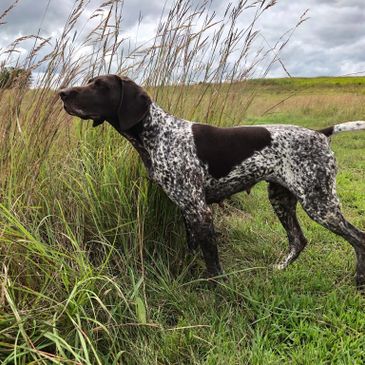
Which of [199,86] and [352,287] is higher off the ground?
[199,86]

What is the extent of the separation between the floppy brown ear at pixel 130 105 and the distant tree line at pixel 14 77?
73cm

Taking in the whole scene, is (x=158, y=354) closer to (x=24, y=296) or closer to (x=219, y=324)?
(x=219, y=324)

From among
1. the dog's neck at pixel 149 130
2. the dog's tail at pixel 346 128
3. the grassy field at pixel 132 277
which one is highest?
the dog's tail at pixel 346 128

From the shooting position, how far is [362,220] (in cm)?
497

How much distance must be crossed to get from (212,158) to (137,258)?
87 centimetres

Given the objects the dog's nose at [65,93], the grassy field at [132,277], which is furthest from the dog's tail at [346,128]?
the dog's nose at [65,93]

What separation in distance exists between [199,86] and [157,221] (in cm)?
141

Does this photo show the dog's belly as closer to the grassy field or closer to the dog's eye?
the grassy field

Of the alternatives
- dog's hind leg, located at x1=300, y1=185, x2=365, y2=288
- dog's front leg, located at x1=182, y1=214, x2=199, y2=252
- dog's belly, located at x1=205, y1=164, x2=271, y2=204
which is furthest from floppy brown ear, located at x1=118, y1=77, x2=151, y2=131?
dog's hind leg, located at x1=300, y1=185, x2=365, y2=288

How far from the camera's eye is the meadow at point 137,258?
7.76 feet

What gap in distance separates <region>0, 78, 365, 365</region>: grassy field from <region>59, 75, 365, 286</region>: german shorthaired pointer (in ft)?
0.98

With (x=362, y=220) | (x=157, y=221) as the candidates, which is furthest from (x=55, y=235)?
(x=362, y=220)

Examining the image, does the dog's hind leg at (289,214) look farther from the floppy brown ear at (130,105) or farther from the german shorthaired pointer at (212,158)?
the floppy brown ear at (130,105)

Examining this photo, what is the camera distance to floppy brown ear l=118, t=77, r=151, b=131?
9.99ft
